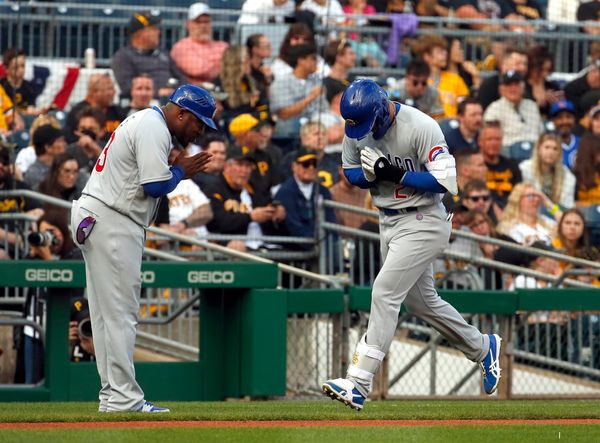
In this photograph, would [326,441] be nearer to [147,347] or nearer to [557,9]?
[147,347]

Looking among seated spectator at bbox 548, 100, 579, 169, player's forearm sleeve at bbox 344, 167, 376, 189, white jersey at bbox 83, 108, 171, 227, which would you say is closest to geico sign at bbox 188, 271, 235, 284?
player's forearm sleeve at bbox 344, 167, 376, 189

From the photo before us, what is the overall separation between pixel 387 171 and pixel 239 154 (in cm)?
578

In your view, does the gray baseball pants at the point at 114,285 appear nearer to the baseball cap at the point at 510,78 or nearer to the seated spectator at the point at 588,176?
the seated spectator at the point at 588,176

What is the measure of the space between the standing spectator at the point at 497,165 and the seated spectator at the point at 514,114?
400mm

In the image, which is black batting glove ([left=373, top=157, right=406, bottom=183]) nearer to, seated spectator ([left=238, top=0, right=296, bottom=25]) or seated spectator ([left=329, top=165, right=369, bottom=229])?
seated spectator ([left=329, top=165, right=369, bottom=229])

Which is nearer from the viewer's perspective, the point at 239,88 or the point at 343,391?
the point at 343,391

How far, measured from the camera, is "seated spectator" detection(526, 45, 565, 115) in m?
15.3

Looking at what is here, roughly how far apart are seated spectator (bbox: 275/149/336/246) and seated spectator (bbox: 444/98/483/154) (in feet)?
6.11

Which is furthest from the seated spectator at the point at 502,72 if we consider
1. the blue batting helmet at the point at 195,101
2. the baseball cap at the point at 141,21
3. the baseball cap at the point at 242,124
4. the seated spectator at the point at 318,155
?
the blue batting helmet at the point at 195,101

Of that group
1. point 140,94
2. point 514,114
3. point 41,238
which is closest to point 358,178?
point 41,238

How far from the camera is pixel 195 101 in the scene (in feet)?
24.7

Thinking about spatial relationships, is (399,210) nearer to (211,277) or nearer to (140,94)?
(211,277)

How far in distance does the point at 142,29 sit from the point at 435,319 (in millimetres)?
6693

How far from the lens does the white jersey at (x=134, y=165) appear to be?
288 inches
